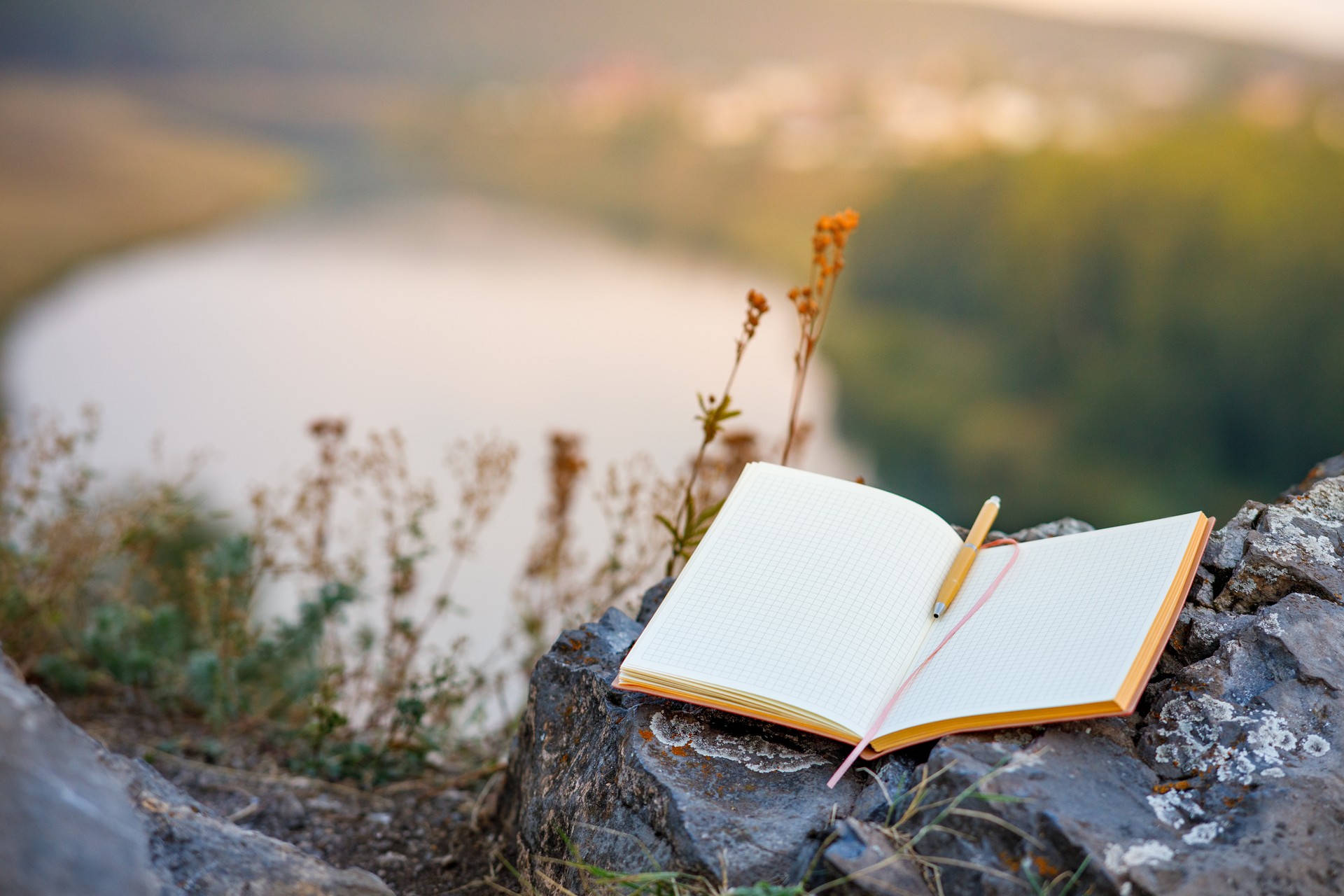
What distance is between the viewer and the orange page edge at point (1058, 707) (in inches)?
31.4

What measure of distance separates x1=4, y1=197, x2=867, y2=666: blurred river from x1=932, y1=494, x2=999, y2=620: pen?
175cm

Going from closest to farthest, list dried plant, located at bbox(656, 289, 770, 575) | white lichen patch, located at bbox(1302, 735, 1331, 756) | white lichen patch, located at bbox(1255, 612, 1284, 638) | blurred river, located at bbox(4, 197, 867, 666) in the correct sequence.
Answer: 1. white lichen patch, located at bbox(1302, 735, 1331, 756)
2. white lichen patch, located at bbox(1255, 612, 1284, 638)
3. dried plant, located at bbox(656, 289, 770, 575)
4. blurred river, located at bbox(4, 197, 867, 666)

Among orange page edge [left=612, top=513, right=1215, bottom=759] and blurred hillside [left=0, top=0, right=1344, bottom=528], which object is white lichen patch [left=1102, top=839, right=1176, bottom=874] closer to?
orange page edge [left=612, top=513, right=1215, bottom=759]

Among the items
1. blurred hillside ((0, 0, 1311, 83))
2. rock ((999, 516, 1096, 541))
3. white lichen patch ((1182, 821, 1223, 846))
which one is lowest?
white lichen patch ((1182, 821, 1223, 846))

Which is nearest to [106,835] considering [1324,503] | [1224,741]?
[1224,741]

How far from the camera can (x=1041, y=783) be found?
796 millimetres

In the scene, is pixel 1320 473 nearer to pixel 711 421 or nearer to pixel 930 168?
pixel 711 421

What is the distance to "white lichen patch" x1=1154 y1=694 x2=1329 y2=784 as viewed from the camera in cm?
84

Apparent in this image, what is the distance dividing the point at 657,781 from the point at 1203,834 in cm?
43

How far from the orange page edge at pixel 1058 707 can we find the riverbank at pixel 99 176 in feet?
10.6

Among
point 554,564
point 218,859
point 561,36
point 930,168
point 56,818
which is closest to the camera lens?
point 56,818

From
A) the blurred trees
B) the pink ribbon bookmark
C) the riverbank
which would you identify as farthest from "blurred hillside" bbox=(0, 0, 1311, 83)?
the pink ribbon bookmark

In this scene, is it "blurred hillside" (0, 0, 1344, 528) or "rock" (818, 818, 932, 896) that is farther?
"blurred hillside" (0, 0, 1344, 528)

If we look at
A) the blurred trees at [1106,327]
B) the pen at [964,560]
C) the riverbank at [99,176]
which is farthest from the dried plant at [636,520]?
the riverbank at [99,176]
